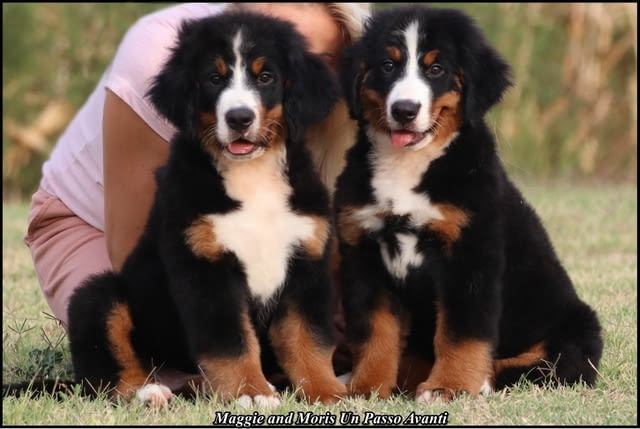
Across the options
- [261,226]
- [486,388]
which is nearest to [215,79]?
[261,226]

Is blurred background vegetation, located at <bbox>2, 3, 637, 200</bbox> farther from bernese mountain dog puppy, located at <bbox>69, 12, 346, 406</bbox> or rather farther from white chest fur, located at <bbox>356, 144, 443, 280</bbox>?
bernese mountain dog puppy, located at <bbox>69, 12, 346, 406</bbox>

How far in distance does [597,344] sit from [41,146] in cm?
976

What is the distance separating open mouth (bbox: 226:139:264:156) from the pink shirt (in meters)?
0.82

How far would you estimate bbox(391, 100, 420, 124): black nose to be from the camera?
3865 millimetres

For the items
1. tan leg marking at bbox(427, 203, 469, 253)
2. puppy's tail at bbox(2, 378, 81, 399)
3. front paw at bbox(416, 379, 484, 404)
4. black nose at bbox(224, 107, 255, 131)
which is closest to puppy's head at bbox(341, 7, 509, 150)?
tan leg marking at bbox(427, 203, 469, 253)

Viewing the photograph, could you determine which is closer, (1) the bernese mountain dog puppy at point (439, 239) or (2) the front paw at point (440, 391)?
(2) the front paw at point (440, 391)

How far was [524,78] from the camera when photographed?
1309 centimetres

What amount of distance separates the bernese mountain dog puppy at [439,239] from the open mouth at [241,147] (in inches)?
17.3

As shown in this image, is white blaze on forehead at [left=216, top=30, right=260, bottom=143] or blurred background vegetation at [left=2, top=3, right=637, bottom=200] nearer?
white blaze on forehead at [left=216, top=30, right=260, bottom=143]

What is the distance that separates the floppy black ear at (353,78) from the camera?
13.6 feet

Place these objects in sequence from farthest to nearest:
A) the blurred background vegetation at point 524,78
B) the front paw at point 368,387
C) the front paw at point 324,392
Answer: the blurred background vegetation at point 524,78 < the front paw at point 368,387 < the front paw at point 324,392

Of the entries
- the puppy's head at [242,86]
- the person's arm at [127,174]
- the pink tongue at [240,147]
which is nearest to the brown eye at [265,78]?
the puppy's head at [242,86]

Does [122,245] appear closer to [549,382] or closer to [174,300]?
[174,300]

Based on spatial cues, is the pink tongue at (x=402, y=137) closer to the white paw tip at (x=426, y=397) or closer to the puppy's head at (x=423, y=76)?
the puppy's head at (x=423, y=76)
